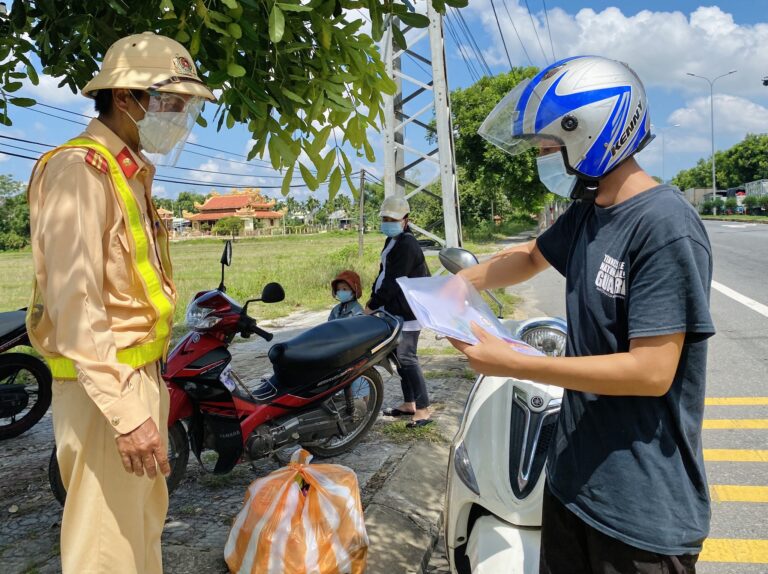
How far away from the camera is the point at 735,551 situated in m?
Answer: 2.85

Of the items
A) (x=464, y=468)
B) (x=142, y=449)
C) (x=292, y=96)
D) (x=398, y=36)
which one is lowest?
(x=464, y=468)

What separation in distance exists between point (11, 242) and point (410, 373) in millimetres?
51780

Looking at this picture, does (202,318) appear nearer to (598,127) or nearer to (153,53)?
(153,53)

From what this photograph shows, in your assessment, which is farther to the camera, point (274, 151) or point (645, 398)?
point (274, 151)

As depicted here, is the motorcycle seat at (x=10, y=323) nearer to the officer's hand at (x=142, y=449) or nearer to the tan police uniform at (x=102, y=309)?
the tan police uniform at (x=102, y=309)

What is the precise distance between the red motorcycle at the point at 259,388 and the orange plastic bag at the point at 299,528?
843 millimetres

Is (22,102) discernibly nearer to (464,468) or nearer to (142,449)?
(142,449)

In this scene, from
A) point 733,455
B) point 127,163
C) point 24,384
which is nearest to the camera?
point 127,163

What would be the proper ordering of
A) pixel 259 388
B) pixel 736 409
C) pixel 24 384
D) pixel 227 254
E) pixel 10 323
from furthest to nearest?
pixel 736 409 → pixel 24 384 → pixel 10 323 → pixel 259 388 → pixel 227 254

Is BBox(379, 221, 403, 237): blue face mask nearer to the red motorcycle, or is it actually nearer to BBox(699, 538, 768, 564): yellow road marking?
the red motorcycle

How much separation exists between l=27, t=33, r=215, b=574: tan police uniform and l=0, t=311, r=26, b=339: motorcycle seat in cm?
284

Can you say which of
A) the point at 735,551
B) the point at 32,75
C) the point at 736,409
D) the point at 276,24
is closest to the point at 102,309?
the point at 276,24

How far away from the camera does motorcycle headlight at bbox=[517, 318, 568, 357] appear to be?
2.46 m

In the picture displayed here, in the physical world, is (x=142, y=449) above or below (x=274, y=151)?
below
